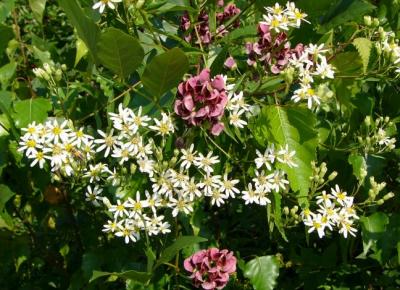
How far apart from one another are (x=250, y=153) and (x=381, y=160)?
424 millimetres

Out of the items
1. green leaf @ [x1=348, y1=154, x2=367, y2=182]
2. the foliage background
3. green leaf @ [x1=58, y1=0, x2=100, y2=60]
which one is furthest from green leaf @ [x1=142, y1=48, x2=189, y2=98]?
green leaf @ [x1=348, y1=154, x2=367, y2=182]

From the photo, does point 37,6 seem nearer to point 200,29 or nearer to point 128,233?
point 200,29

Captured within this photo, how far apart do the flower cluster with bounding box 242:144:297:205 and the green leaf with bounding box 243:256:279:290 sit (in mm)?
376

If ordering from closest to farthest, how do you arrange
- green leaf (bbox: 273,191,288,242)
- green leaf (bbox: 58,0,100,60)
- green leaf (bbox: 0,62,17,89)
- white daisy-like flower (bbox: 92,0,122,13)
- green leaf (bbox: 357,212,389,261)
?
1. green leaf (bbox: 58,0,100,60)
2. white daisy-like flower (bbox: 92,0,122,13)
3. green leaf (bbox: 273,191,288,242)
4. green leaf (bbox: 357,212,389,261)
5. green leaf (bbox: 0,62,17,89)

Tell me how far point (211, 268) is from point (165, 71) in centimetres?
50

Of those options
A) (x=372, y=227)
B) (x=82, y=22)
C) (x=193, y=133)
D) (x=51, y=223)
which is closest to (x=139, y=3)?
(x=82, y=22)

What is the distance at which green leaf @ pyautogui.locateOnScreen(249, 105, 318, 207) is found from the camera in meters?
1.40

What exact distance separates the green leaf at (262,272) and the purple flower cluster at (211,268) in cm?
28

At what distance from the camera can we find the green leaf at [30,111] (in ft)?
5.15

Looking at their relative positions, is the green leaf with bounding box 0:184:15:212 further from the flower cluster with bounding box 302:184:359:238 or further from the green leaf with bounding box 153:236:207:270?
the flower cluster with bounding box 302:184:359:238

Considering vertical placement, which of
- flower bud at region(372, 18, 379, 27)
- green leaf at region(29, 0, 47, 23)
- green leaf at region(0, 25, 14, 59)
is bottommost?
flower bud at region(372, 18, 379, 27)

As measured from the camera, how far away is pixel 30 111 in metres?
1.59

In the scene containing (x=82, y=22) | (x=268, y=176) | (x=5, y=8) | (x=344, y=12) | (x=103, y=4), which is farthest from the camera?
(x=5, y=8)

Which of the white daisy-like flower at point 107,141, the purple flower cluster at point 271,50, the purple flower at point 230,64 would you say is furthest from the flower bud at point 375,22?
the white daisy-like flower at point 107,141
